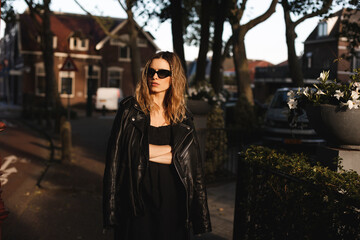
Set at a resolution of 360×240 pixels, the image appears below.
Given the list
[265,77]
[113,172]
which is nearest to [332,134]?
[113,172]

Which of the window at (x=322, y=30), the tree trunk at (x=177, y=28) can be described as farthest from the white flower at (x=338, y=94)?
the window at (x=322, y=30)

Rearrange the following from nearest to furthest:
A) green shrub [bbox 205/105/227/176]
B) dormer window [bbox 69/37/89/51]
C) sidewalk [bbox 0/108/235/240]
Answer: sidewalk [bbox 0/108/235/240]
green shrub [bbox 205/105/227/176]
dormer window [bbox 69/37/89/51]

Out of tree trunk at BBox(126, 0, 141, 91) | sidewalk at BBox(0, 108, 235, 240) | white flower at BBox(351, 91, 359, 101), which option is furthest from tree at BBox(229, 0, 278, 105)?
white flower at BBox(351, 91, 359, 101)

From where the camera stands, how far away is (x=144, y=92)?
316cm

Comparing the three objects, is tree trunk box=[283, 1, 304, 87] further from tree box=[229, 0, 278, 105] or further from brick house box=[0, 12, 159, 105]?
brick house box=[0, 12, 159, 105]

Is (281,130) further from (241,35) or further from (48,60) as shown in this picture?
(48,60)

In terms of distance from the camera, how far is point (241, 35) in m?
13.6

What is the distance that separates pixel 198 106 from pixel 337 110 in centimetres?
463

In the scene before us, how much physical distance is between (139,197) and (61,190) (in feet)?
16.0

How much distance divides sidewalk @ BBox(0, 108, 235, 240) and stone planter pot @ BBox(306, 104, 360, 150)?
2.23 meters

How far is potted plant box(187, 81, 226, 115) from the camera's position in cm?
773

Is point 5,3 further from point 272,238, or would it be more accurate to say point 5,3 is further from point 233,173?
point 272,238

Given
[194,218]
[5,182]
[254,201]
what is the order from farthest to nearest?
[5,182], [254,201], [194,218]

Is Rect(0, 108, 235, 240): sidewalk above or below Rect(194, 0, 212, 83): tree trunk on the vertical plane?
below
